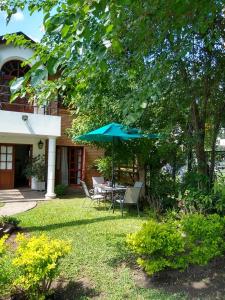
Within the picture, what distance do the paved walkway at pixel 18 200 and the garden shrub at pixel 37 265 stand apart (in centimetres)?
615

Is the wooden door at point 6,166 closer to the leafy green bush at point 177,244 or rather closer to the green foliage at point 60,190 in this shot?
the green foliage at point 60,190

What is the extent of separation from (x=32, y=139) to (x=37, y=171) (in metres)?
1.76

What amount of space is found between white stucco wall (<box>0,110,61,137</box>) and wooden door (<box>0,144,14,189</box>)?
272cm

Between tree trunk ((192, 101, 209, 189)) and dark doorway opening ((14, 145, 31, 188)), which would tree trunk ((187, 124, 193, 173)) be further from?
dark doorway opening ((14, 145, 31, 188))

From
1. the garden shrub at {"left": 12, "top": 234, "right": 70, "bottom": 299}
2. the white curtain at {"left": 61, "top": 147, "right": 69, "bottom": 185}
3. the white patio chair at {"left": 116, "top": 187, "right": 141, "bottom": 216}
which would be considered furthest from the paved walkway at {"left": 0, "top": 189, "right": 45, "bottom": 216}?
the garden shrub at {"left": 12, "top": 234, "right": 70, "bottom": 299}

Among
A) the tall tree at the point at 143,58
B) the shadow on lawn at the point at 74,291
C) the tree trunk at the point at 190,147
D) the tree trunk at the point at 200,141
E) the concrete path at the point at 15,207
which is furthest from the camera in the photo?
the concrete path at the point at 15,207

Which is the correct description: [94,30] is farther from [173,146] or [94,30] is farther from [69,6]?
[173,146]

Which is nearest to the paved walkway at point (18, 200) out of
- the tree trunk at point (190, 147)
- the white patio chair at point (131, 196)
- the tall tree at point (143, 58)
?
the white patio chair at point (131, 196)

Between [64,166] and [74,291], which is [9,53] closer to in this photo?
[64,166]

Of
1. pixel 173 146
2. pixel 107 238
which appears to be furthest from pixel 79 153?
pixel 107 238

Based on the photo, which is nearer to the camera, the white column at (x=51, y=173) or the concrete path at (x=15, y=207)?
the concrete path at (x=15, y=207)

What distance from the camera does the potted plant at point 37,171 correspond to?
15086 mm

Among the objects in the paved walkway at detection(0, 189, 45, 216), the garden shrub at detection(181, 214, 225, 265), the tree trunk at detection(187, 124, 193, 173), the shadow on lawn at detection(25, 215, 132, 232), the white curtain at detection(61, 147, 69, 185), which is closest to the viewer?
the garden shrub at detection(181, 214, 225, 265)

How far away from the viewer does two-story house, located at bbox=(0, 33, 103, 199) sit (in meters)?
13.3
